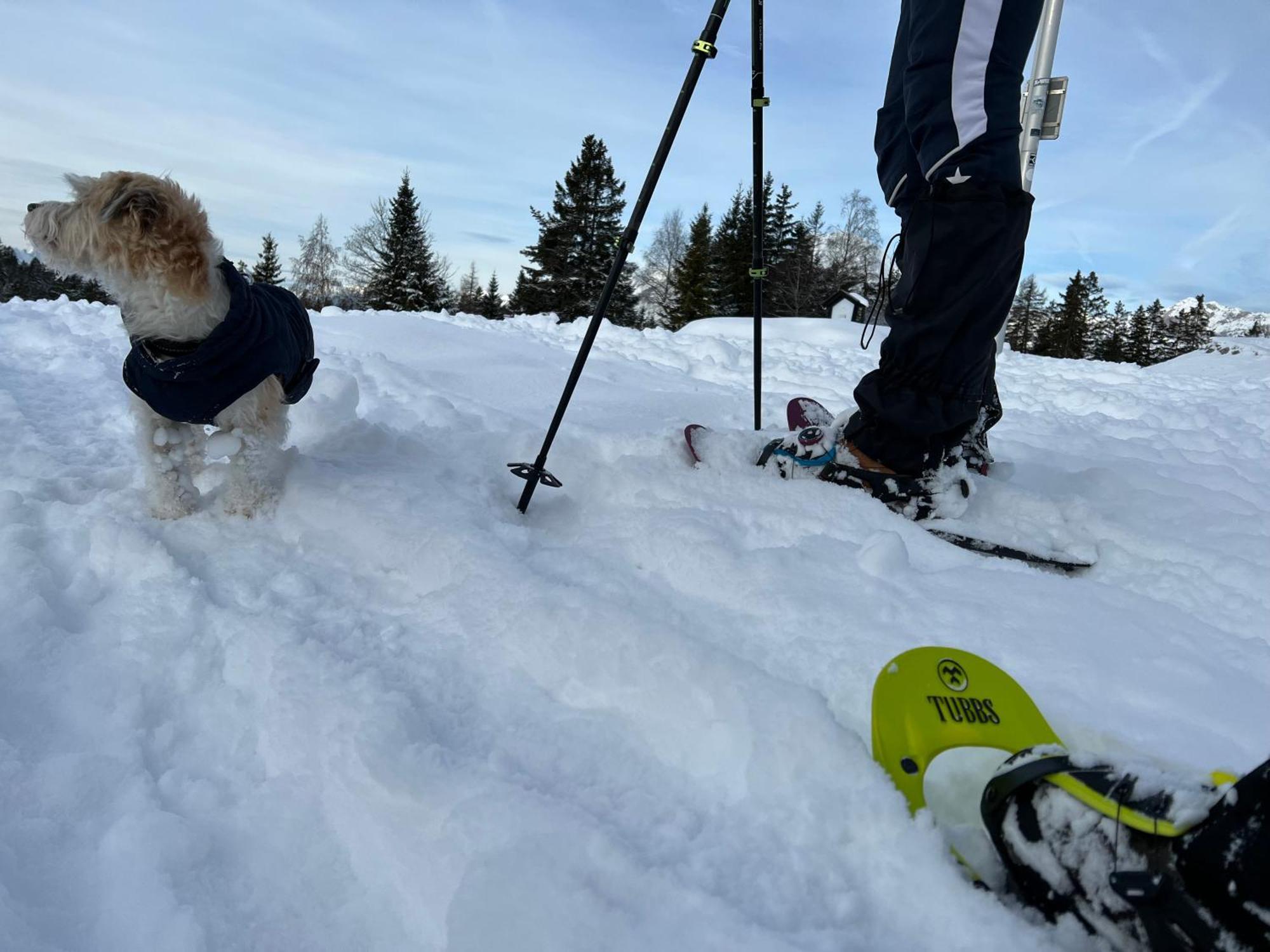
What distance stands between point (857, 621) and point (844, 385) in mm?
4644

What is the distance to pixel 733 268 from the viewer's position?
3872cm

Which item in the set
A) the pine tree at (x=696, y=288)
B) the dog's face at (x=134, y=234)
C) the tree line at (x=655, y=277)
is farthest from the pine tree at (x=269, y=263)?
the dog's face at (x=134, y=234)

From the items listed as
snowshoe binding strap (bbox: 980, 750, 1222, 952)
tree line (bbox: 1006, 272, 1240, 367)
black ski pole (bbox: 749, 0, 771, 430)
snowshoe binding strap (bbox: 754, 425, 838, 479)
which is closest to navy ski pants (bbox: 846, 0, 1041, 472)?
snowshoe binding strap (bbox: 754, 425, 838, 479)

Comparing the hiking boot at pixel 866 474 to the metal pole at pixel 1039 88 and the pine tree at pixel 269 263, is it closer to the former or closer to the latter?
the metal pole at pixel 1039 88

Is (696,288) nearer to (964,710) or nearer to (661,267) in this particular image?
(661,267)

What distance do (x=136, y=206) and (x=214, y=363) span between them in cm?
59

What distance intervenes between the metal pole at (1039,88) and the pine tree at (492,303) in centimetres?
3518

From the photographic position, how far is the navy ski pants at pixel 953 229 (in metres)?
2.26

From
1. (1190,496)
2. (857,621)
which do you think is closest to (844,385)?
(1190,496)

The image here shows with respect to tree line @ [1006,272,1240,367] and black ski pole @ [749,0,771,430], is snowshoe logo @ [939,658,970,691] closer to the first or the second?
black ski pole @ [749,0,771,430]

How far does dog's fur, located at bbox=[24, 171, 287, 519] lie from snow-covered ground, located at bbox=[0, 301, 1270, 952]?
148 millimetres

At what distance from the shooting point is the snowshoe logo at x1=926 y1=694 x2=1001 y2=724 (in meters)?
1.31

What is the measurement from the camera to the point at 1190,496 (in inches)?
117

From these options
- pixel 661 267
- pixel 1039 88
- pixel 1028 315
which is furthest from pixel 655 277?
pixel 1039 88
